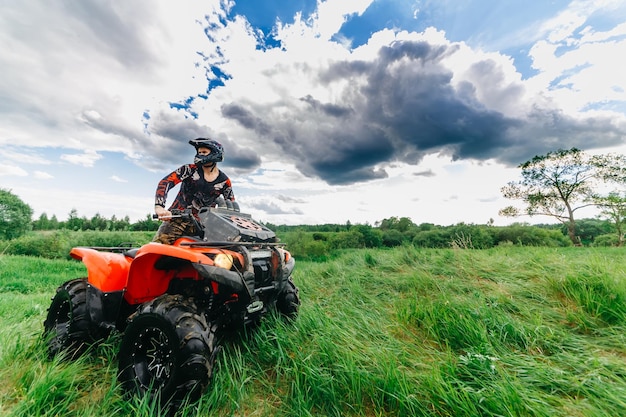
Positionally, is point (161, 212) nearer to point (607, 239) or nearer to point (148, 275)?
point (148, 275)

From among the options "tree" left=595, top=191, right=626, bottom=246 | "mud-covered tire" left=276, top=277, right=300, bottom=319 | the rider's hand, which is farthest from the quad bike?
"tree" left=595, top=191, right=626, bottom=246

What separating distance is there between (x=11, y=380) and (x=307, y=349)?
8.13 ft

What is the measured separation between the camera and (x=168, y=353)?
2344mm

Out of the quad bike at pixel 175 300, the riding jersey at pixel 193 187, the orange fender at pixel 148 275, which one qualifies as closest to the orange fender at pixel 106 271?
the quad bike at pixel 175 300

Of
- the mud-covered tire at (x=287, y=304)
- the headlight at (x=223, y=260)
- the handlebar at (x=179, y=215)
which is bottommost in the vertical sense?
the mud-covered tire at (x=287, y=304)

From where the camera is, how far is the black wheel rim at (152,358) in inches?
91.2

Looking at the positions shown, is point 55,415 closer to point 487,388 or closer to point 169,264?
point 169,264

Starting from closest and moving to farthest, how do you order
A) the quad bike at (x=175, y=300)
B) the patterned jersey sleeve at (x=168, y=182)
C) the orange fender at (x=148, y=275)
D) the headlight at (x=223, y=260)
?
the quad bike at (x=175, y=300), the headlight at (x=223, y=260), the orange fender at (x=148, y=275), the patterned jersey sleeve at (x=168, y=182)

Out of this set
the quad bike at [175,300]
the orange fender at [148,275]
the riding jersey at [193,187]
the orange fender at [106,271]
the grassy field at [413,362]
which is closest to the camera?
the grassy field at [413,362]

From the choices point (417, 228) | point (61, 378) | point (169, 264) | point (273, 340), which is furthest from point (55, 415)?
point (417, 228)

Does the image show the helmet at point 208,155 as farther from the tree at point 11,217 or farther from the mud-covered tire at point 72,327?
→ the tree at point 11,217

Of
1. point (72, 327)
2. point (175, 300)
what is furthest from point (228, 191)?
point (72, 327)

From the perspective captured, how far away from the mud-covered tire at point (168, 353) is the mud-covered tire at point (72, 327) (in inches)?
35.2

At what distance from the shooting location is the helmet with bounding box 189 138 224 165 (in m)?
3.56
